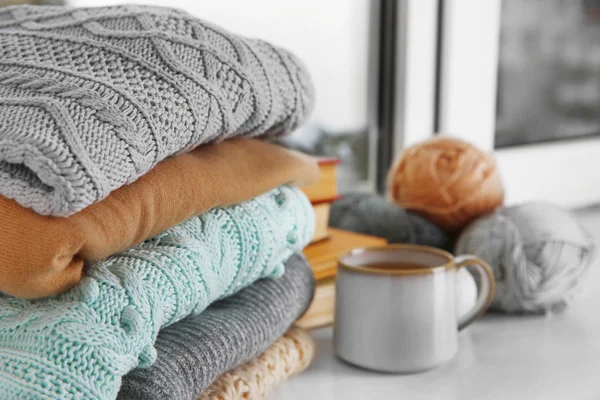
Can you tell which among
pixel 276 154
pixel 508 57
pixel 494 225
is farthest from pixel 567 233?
pixel 508 57

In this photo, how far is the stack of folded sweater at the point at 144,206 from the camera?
0.96 ft

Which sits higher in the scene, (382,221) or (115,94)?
(115,94)

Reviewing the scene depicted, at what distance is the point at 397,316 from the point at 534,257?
0.17 m

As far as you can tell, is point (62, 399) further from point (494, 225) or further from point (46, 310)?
point (494, 225)

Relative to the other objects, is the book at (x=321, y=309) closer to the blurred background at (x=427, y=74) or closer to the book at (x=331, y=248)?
the book at (x=331, y=248)

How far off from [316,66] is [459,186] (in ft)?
0.84

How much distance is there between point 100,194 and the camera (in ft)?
0.96

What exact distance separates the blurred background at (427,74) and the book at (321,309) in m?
0.25

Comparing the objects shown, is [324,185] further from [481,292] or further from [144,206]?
[144,206]

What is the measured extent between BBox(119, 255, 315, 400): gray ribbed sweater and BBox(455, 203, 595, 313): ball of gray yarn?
183mm

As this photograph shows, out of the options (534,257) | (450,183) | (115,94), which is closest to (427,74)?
(450,183)

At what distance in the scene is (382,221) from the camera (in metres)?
0.65

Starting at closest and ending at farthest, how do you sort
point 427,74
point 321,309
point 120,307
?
1. point 120,307
2. point 321,309
3. point 427,74

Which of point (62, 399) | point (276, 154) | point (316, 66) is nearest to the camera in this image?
point (62, 399)
